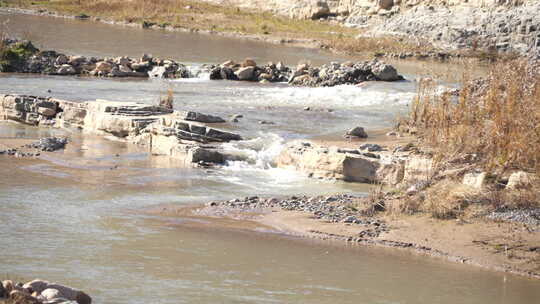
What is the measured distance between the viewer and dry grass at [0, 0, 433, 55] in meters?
39.8

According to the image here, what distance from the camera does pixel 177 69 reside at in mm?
29656

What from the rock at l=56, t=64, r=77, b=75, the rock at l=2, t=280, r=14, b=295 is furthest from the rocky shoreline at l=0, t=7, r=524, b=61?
the rock at l=2, t=280, r=14, b=295

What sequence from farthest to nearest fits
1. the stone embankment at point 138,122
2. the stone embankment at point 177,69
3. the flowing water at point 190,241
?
the stone embankment at point 177,69 < the stone embankment at point 138,122 < the flowing water at point 190,241

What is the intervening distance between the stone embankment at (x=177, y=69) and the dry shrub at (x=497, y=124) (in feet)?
41.1

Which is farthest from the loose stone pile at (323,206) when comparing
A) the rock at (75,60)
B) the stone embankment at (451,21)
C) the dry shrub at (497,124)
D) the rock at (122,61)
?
the stone embankment at (451,21)

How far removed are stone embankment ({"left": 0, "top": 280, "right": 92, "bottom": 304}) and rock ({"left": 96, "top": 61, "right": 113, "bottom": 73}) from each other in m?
20.8

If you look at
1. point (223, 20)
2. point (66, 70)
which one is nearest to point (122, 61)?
point (66, 70)

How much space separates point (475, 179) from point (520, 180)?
0.68 metres

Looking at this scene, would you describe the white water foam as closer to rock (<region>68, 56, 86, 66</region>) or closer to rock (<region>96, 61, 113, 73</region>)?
rock (<region>96, 61, 113, 73</region>)

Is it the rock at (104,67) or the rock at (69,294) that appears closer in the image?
the rock at (69,294)

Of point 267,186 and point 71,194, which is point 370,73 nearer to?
point 267,186

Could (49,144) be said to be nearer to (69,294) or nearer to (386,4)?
(69,294)

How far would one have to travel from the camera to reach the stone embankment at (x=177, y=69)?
2770 cm

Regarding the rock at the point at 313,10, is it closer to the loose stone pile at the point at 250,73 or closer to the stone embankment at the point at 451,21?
the stone embankment at the point at 451,21
